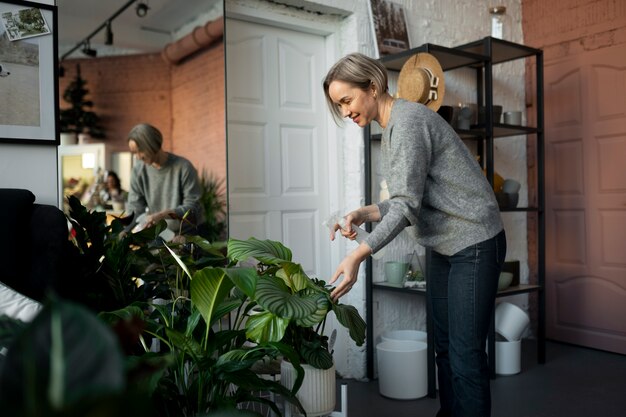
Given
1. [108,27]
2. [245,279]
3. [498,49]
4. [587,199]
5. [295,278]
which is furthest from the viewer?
[587,199]

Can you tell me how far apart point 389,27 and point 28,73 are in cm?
201

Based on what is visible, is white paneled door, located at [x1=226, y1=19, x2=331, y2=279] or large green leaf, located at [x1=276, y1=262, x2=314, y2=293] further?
white paneled door, located at [x1=226, y1=19, x2=331, y2=279]

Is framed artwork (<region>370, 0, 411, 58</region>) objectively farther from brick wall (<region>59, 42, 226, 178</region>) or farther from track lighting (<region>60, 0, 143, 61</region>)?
track lighting (<region>60, 0, 143, 61</region>)

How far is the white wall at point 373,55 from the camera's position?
327cm

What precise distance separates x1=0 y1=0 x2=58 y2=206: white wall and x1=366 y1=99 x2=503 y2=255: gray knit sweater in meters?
1.33

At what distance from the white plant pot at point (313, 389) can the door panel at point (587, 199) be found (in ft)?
9.07

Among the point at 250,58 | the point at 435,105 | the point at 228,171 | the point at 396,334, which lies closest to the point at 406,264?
the point at 396,334

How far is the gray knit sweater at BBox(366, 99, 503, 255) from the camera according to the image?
5.96 feet

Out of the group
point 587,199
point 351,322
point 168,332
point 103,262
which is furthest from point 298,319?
point 587,199

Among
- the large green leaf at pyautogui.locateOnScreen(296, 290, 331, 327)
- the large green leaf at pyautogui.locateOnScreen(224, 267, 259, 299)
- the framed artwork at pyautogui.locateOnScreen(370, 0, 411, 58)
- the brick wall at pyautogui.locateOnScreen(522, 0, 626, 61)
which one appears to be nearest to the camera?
the large green leaf at pyautogui.locateOnScreen(224, 267, 259, 299)

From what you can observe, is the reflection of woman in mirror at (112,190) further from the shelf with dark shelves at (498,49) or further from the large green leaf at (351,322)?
the shelf with dark shelves at (498,49)

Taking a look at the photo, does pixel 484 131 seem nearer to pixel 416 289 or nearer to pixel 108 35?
pixel 416 289

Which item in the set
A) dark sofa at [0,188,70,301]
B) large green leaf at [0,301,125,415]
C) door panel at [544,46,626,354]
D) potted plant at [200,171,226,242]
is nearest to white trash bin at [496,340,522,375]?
door panel at [544,46,626,354]

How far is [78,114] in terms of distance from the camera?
271 centimetres
